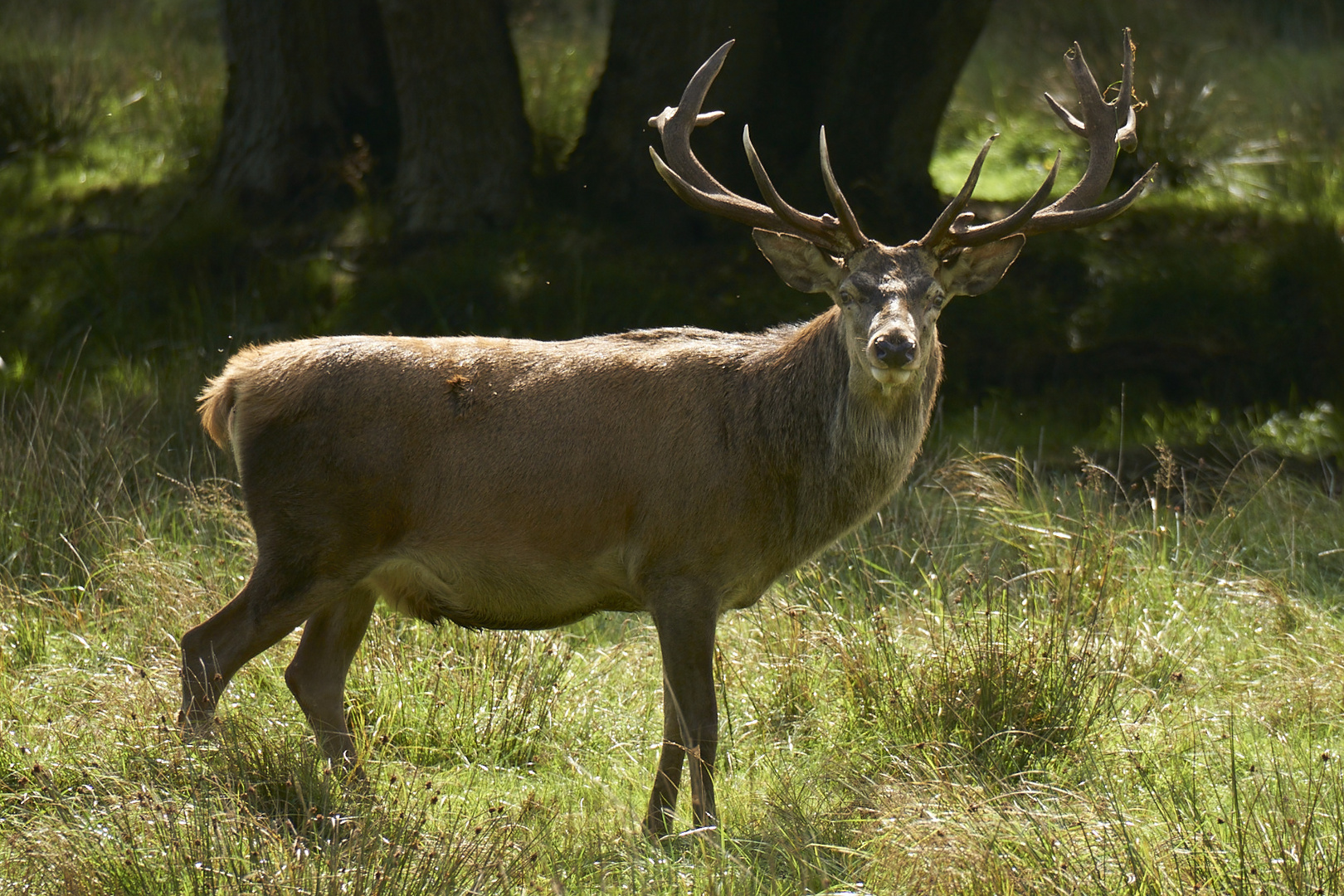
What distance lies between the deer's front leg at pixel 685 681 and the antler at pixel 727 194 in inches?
49.0

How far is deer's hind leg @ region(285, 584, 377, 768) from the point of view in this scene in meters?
4.86

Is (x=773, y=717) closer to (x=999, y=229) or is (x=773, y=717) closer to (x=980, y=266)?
→ (x=980, y=266)

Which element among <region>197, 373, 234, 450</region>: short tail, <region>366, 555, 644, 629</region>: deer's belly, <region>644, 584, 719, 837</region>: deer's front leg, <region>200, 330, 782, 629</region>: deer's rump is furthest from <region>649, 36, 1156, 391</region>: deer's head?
<region>197, 373, 234, 450</region>: short tail

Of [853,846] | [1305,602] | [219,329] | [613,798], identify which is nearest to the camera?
[853,846]

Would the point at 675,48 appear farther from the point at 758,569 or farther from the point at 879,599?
the point at 758,569


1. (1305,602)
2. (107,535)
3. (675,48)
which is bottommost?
(1305,602)

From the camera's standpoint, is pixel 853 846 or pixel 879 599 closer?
pixel 853 846

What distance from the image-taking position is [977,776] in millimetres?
4359

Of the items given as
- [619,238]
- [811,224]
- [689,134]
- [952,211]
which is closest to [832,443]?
[811,224]

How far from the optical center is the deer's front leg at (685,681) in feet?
14.8

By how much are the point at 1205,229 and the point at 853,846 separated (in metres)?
7.02

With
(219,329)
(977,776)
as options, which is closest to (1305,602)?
(977,776)

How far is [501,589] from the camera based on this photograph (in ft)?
15.2

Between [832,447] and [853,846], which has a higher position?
[832,447]
